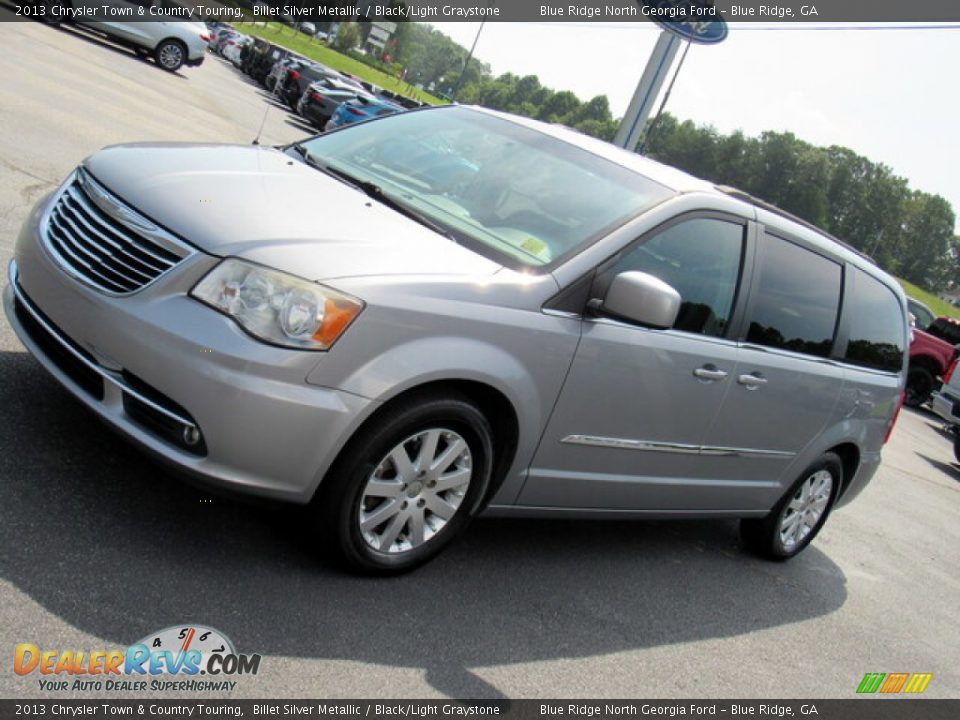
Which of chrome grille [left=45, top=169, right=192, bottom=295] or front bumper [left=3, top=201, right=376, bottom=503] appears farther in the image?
chrome grille [left=45, top=169, right=192, bottom=295]

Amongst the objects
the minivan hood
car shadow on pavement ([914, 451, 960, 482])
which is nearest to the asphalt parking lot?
the minivan hood

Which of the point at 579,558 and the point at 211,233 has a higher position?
the point at 211,233

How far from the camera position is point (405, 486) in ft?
12.2

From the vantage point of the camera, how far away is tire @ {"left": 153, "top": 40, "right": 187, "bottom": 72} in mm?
24234

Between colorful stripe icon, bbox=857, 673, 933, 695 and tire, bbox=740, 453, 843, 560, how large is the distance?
3.83 ft

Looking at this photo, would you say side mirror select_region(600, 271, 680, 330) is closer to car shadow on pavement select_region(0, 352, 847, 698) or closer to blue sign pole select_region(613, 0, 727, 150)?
car shadow on pavement select_region(0, 352, 847, 698)

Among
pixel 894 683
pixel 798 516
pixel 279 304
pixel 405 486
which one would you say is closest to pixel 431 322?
pixel 279 304

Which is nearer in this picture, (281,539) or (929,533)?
(281,539)

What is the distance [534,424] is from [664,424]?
84cm

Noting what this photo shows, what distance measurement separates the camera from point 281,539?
155 inches

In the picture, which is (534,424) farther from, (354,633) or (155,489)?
(155,489)

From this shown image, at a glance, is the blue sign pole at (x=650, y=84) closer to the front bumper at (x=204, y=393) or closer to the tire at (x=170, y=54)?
the tire at (x=170, y=54)

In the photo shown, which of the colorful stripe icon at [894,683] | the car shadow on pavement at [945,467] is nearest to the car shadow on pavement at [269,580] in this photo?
the colorful stripe icon at [894,683]

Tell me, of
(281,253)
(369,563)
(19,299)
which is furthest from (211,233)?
(369,563)
